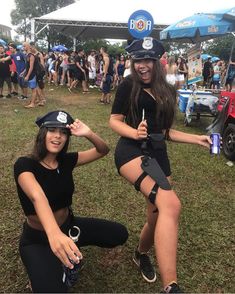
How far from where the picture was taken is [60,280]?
224 centimetres

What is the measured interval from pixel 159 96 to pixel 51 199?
3.52ft

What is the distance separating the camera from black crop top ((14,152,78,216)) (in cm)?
235

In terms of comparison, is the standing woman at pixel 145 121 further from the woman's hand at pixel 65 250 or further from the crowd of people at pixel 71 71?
the crowd of people at pixel 71 71

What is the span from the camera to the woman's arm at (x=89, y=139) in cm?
242

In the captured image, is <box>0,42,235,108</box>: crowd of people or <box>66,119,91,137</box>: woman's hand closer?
<box>66,119,91,137</box>: woman's hand

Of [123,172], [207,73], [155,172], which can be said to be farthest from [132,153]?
[207,73]

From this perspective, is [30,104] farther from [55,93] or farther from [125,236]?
[125,236]

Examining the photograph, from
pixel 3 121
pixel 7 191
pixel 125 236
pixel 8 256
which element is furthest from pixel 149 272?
pixel 3 121

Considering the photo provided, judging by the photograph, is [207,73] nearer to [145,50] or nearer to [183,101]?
[183,101]

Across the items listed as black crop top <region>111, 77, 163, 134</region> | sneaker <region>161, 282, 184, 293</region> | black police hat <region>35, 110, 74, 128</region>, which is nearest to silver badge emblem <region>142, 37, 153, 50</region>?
black crop top <region>111, 77, 163, 134</region>

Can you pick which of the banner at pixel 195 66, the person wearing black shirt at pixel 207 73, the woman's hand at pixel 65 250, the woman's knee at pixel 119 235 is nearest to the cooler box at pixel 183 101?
the banner at pixel 195 66

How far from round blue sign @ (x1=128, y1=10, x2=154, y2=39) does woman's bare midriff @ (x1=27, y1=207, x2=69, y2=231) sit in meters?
7.09

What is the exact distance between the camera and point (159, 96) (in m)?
2.51

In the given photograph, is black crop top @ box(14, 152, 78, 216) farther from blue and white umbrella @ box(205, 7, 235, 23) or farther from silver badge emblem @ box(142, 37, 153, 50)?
blue and white umbrella @ box(205, 7, 235, 23)
